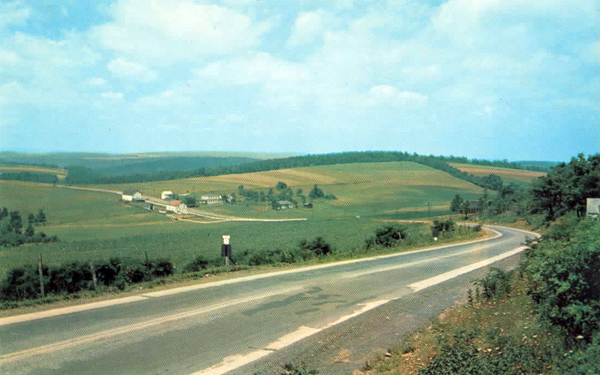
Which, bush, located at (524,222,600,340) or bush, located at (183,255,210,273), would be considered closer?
bush, located at (524,222,600,340)

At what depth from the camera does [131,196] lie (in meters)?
41.2

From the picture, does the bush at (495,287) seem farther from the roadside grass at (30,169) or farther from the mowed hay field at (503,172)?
the mowed hay field at (503,172)

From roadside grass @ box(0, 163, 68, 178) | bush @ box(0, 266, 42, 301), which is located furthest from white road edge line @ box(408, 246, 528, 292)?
roadside grass @ box(0, 163, 68, 178)

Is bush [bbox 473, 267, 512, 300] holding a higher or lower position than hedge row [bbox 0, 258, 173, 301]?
higher

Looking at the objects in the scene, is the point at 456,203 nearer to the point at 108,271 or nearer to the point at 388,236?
the point at 388,236

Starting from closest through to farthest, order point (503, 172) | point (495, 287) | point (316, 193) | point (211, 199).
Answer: point (495, 287) < point (211, 199) < point (316, 193) < point (503, 172)

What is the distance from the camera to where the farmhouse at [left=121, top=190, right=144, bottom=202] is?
133ft

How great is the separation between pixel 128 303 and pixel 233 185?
43373 mm

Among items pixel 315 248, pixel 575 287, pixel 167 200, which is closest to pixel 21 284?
pixel 575 287

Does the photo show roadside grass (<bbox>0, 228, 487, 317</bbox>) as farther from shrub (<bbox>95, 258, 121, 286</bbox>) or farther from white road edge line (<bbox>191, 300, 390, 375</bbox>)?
white road edge line (<bbox>191, 300, 390, 375</bbox>)

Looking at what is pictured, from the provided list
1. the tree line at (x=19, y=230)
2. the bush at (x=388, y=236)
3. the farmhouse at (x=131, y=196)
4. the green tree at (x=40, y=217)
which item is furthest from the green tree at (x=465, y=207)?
the green tree at (x=40, y=217)

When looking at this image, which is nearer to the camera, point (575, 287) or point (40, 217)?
point (575, 287)

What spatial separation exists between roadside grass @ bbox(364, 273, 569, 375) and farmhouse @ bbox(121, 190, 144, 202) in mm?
36247

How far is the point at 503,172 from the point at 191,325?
60.3m
